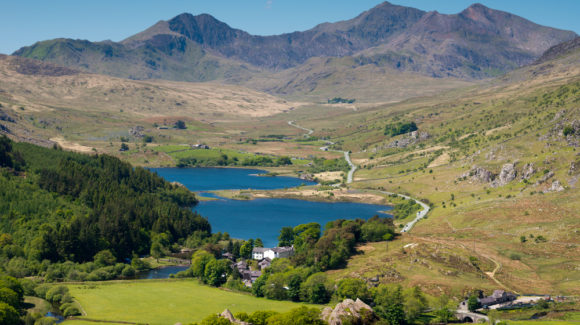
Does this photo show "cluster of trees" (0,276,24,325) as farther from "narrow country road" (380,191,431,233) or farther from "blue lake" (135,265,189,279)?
"narrow country road" (380,191,431,233)

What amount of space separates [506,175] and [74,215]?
123428 mm

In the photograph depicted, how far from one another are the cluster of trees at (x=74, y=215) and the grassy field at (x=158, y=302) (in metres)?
10.7

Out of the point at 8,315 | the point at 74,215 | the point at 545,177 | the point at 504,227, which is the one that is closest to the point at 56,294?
the point at 8,315

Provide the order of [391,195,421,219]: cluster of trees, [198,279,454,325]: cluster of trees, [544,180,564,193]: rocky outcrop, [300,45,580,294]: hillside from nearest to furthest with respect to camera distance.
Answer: [198,279,454,325]: cluster of trees
[300,45,580,294]: hillside
[544,180,564,193]: rocky outcrop
[391,195,421,219]: cluster of trees

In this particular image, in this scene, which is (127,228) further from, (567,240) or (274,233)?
(567,240)

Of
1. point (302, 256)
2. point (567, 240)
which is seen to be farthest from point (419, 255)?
point (567, 240)

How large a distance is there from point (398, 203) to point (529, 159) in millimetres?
42790

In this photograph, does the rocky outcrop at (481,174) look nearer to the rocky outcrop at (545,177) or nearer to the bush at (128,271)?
the rocky outcrop at (545,177)

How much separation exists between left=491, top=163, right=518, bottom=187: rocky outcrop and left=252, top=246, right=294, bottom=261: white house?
255ft

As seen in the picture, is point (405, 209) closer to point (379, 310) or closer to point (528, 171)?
point (528, 171)

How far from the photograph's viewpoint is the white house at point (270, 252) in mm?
128375

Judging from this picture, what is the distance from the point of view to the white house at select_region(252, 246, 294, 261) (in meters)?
128

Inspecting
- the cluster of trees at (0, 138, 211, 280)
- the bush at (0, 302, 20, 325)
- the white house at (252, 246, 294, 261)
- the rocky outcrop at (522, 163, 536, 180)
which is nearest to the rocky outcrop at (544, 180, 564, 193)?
the rocky outcrop at (522, 163, 536, 180)

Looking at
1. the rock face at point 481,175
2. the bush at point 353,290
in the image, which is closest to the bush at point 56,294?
the bush at point 353,290
